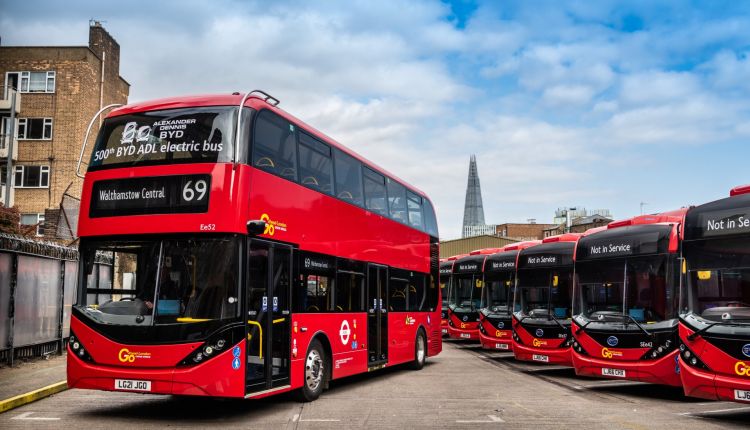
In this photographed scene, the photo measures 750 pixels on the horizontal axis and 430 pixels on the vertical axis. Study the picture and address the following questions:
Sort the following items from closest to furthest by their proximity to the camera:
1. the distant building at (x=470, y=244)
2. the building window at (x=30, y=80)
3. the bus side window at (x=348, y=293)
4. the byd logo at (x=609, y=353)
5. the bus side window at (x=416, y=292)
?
the byd logo at (x=609, y=353) < the bus side window at (x=348, y=293) < the bus side window at (x=416, y=292) < the building window at (x=30, y=80) < the distant building at (x=470, y=244)

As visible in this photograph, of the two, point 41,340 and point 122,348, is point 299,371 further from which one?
point 41,340

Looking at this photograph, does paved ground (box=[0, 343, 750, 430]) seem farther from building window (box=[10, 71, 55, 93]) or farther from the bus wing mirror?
building window (box=[10, 71, 55, 93])

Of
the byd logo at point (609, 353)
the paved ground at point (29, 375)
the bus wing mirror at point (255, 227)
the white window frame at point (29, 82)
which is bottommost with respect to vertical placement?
the paved ground at point (29, 375)

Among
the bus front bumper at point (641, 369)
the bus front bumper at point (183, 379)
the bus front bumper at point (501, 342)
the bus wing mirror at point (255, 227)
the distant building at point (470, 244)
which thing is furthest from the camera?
the distant building at point (470, 244)

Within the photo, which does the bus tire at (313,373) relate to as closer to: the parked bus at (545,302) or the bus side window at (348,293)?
the bus side window at (348,293)

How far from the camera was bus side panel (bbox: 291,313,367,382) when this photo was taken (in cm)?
1089

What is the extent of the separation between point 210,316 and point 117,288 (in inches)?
63.4

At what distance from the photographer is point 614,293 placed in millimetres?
13078

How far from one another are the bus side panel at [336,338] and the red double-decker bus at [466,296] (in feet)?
33.9

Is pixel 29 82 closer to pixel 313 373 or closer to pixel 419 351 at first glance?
pixel 419 351

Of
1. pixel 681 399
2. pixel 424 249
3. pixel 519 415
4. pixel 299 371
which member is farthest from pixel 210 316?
pixel 424 249

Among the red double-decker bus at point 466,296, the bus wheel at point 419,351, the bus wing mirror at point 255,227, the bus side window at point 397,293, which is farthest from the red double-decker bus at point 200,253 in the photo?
the red double-decker bus at point 466,296

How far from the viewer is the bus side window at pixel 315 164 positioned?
1141 cm

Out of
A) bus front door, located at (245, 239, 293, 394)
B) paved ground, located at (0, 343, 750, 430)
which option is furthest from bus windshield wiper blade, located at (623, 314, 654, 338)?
bus front door, located at (245, 239, 293, 394)
